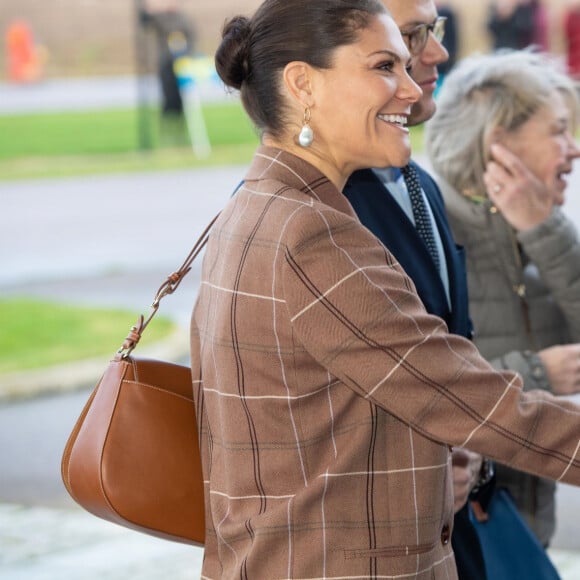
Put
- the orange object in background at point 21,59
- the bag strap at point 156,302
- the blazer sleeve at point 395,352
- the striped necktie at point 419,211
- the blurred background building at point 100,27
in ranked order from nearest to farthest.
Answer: the blazer sleeve at point 395,352
the bag strap at point 156,302
the striped necktie at point 419,211
the orange object in background at point 21,59
the blurred background building at point 100,27

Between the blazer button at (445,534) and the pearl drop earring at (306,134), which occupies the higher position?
the pearl drop earring at (306,134)

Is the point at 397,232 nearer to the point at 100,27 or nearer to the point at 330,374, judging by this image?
the point at 330,374

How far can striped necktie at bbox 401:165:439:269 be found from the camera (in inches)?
109

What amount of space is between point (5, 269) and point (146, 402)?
10.4 metres

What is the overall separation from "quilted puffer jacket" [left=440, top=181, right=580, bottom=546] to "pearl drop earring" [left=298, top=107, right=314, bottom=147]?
4.11 feet

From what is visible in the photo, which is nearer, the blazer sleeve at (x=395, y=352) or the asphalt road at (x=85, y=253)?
the blazer sleeve at (x=395, y=352)

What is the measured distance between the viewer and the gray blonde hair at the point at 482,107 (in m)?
3.52

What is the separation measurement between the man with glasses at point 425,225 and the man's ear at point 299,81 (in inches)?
13.4

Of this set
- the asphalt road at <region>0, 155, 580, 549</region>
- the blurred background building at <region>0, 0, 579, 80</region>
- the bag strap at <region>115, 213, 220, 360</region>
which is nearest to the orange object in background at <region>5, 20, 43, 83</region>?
the blurred background building at <region>0, 0, 579, 80</region>

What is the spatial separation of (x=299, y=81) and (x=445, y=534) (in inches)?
32.9

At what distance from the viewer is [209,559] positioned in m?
2.39

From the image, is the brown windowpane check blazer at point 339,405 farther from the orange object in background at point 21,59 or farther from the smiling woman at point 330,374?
the orange object in background at point 21,59

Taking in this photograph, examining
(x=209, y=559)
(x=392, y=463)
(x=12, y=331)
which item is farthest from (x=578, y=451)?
(x=12, y=331)

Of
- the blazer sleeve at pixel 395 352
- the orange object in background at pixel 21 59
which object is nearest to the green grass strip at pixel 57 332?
the blazer sleeve at pixel 395 352
